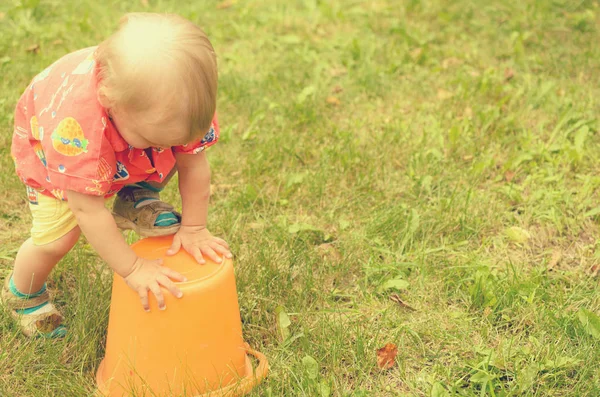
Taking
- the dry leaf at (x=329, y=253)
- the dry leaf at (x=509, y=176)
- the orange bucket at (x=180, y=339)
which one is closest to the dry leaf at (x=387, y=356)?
the orange bucket at (x=180, y=339)

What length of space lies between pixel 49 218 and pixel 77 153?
16.4 inches

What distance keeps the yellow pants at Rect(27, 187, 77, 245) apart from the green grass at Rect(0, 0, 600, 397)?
1.00 ft

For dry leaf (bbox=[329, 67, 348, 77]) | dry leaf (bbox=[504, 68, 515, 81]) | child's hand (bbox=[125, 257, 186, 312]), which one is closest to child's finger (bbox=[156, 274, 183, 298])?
child's hand (bbox=[125, 257, 186, 312])

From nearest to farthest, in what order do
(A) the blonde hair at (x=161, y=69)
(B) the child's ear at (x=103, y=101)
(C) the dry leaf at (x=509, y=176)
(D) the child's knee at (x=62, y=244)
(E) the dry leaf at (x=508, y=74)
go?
(A) the blonde hair at (x=161, y=69)
(B) the child's ear at (x=103, y=101)
(D) the child's knee at (x=62, y=244)
(C) the dry leaf at (x=509, y=176)
(E) the dry leaf at (x=508, y=74)

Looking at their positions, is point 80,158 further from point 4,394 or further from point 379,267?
point 379,267

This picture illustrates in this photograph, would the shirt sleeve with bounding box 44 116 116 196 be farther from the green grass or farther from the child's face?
the green grass

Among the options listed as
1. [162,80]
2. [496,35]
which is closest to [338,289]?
[162,80]

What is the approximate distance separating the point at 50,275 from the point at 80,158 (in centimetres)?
91

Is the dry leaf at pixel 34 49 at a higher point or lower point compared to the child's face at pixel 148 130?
lower

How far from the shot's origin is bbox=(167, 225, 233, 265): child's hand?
2295mm

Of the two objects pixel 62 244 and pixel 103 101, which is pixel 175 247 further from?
pixel 103 101

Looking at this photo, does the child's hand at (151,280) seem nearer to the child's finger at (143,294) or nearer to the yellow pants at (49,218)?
the child's finger at (143,294)

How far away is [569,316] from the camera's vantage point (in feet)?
8.23

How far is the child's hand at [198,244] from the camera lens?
90.4 inches
